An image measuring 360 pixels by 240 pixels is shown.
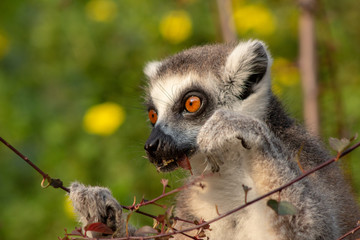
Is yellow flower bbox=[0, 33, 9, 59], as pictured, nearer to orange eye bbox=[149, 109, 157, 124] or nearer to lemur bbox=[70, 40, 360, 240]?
lemur bbox=[70, 40, 360, 240]

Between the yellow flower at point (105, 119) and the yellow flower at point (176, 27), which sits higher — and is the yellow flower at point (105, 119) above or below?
below

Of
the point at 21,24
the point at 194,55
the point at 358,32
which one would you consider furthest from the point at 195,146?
the point at 21,24

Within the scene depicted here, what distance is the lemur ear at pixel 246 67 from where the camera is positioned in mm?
3695

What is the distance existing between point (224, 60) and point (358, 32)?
3.31 meters

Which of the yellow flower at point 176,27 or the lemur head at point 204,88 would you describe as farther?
the yellow flower at point 176,27

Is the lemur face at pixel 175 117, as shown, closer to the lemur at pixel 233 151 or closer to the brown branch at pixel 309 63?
the lemur at pixel 233 151

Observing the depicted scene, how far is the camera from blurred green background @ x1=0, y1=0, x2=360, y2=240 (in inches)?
225

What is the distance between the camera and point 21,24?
7.22m

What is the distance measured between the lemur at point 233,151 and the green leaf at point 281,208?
0.26 metres

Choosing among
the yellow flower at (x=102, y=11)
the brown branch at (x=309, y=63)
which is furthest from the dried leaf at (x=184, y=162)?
the yellow flower at (x=102, y=11)

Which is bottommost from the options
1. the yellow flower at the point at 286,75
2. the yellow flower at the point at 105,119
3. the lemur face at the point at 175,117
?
the lemur face at the point at 175,117

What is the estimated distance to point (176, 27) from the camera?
604 cm

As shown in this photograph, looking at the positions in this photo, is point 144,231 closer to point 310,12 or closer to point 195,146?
point 195,146

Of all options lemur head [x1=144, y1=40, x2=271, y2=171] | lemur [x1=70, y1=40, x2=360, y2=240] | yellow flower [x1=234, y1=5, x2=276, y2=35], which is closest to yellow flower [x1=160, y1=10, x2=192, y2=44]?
yellow flower [x1=234, y1=5, x2=276, y2=35]
